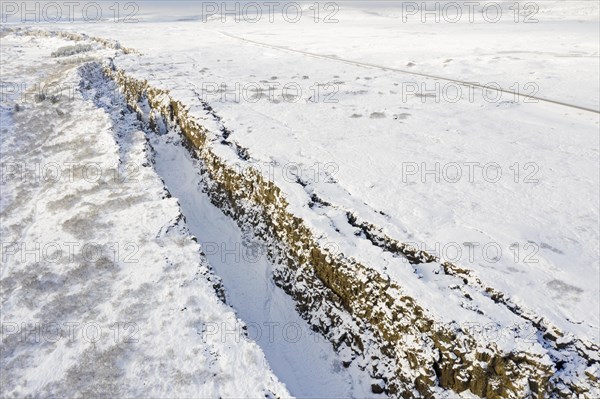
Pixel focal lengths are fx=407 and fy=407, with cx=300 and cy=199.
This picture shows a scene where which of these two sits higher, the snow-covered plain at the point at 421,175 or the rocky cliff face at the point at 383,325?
the snow-covered plain at the point at 421,175

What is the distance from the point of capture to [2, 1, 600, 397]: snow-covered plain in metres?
6.45

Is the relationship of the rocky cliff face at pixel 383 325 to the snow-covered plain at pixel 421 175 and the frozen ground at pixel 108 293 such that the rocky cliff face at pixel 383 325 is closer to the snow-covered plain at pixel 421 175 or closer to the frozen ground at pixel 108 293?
the snow-covered plain at pixel 421 175

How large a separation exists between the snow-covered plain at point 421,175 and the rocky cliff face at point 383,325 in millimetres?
216

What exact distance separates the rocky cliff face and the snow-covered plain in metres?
0.22

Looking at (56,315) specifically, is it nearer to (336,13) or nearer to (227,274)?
(227,274)

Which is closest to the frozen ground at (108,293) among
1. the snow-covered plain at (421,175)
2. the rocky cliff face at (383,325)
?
the snow-covered plain at (421,175)

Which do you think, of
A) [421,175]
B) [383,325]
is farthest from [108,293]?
[421,175]

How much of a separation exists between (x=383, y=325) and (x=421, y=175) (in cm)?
387

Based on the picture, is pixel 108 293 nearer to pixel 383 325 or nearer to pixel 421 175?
pixel 383 325

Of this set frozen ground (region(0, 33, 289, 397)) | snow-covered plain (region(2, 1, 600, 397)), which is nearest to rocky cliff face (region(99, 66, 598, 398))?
snow-covered plain (region(2, 1, 600, 397))

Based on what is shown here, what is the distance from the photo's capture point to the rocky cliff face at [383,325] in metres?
5.32

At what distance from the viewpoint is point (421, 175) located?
9289 mm

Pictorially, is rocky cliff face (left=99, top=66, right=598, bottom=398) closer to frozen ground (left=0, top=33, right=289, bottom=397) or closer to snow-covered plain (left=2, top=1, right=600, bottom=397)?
snow-covered plain (left=2, top=1, right=600, bottom=397)

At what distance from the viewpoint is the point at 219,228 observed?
10.6 m
